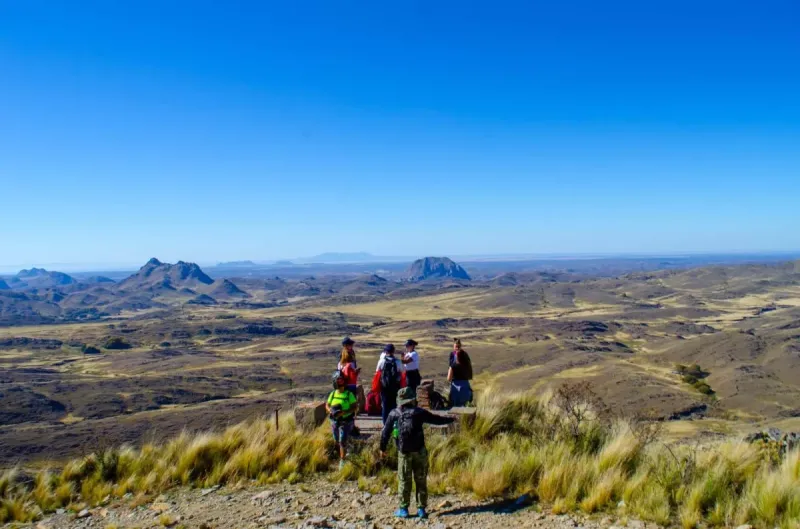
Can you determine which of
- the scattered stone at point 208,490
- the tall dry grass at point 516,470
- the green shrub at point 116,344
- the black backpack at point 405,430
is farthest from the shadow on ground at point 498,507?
the green shrub at point 116,344

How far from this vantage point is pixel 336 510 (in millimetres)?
6980

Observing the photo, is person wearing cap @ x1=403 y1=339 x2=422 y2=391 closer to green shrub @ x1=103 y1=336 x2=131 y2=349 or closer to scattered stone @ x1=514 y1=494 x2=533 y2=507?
scattered stone @ x1=514 y1=494 x2=533 y2=507

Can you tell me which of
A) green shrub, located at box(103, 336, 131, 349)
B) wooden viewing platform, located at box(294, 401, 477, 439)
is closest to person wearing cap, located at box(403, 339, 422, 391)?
wooden viewing platform, located at box(294, 401, 477, 439)

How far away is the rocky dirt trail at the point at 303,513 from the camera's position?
638 centimetres

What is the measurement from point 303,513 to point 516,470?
3.01 m

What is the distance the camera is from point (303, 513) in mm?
6938

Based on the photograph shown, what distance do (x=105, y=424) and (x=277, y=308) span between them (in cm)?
10446

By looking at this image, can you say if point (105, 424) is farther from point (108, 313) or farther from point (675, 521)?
point (108, 313)

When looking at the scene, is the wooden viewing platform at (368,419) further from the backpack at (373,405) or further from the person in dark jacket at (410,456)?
the person in dark jacket at (410,456)

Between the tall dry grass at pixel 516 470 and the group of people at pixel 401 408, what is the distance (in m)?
0.66

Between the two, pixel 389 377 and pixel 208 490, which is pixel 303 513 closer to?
pixel 208 490

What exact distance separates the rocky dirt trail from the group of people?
1.42ft

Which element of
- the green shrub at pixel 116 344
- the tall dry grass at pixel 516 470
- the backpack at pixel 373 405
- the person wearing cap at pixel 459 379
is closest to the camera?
the tall dry grass at pixel 516 470

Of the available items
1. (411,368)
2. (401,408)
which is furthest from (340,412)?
(411,368)
